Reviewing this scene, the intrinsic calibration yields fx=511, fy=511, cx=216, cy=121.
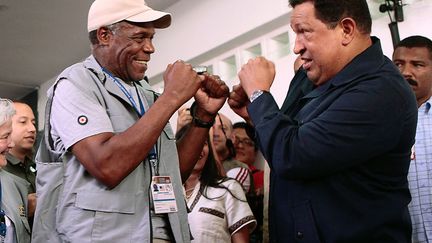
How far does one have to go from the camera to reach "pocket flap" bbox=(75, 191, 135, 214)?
1.40 metres

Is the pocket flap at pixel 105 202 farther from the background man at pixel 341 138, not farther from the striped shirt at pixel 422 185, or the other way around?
the striped shirt at pixel 422 185

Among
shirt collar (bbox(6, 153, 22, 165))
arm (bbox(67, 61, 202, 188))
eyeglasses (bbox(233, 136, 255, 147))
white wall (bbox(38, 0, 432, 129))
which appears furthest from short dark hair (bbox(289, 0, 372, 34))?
eyeglasses (bbox(233, 136, 255, 147))

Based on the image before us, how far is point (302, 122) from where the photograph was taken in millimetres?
1488

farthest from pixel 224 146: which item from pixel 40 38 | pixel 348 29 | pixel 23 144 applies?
pixel 40 38

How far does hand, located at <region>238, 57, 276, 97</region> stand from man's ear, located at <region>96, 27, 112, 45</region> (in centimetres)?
45

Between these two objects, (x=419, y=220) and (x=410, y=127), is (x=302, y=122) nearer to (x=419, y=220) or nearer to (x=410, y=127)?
(x=410, y=127)

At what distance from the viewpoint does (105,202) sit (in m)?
1.42

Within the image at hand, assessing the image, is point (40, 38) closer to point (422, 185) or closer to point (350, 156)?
point (422, 185)

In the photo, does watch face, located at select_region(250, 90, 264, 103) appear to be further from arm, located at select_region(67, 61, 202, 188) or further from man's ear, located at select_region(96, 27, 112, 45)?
man's ear, located at select_region(96, 27, 112, 45)

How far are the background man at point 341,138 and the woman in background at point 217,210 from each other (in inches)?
41.4

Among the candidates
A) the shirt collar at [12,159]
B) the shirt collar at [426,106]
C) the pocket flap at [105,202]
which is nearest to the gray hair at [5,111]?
the shirt collar at [12,159]

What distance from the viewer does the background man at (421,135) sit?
2.19m

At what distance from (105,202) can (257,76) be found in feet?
1.97

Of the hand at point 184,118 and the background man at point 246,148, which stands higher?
the hand at point 184,118
